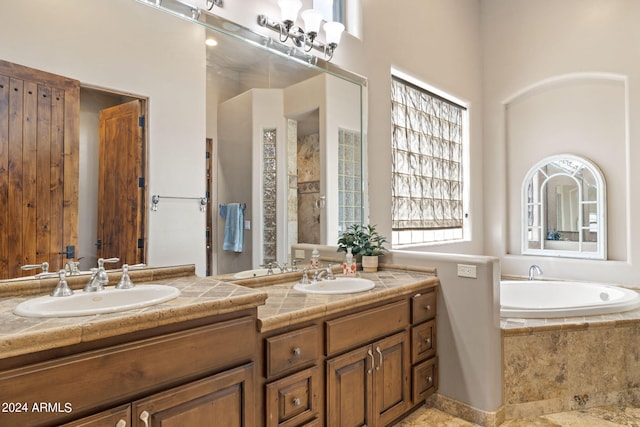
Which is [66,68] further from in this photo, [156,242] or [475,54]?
[475,54]

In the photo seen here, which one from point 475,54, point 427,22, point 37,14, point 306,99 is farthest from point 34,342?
point 475,54

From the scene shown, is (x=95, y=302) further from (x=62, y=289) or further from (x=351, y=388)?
(x=351, y=388)

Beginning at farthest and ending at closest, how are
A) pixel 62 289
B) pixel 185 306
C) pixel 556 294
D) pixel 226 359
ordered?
pixel 556 294
pixel 62 289
pixel 226 359
pixel 185 306

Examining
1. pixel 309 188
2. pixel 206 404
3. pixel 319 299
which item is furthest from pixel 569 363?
pixel 206 404

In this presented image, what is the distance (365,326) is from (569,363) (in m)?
1.43

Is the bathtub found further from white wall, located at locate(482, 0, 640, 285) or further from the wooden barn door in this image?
the wooden barn door

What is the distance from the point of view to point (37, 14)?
1.51m

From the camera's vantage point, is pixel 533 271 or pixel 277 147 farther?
pixel 533 271

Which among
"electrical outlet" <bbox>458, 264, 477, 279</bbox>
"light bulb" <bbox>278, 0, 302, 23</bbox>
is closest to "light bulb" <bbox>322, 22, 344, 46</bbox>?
"light bulb" <bbox>278, 0, 302, 23</bbox>

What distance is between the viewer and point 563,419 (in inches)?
90.4

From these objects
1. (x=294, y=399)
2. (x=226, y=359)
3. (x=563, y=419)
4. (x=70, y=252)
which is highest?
(x=70, y=252)

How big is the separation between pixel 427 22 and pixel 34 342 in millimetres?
3938

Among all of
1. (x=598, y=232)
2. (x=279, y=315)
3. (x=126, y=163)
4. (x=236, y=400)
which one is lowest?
(x=236, y=400)

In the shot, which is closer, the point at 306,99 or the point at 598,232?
the point at 306,99
